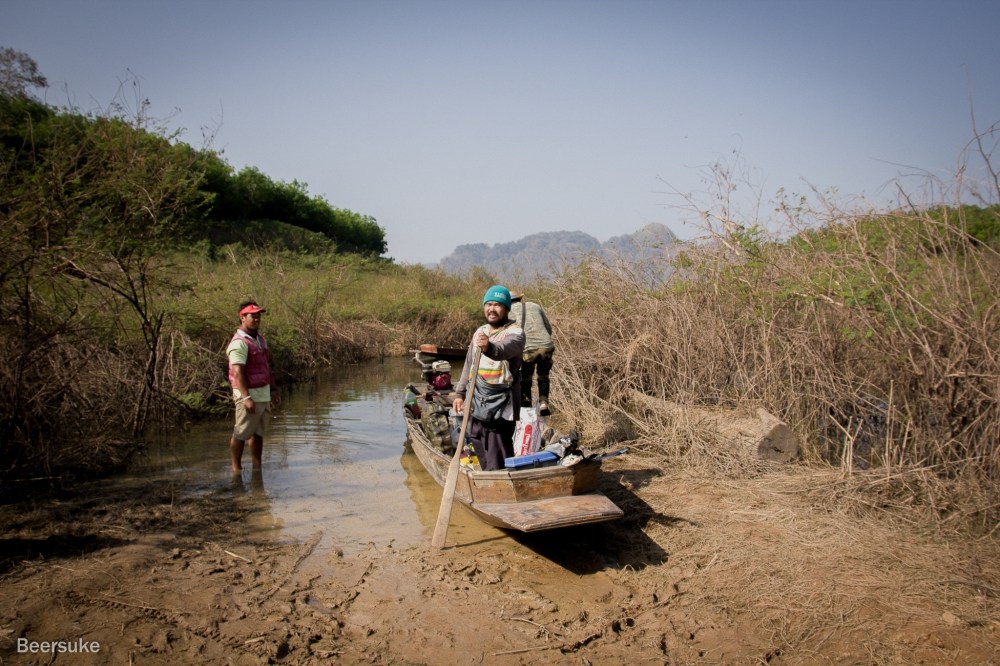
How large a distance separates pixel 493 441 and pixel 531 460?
606 mm

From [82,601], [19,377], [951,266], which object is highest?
[951,266]

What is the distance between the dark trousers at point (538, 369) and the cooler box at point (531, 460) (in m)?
1.69

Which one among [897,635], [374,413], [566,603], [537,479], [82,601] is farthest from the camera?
[374,413]

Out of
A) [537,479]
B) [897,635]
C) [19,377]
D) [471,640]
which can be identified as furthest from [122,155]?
[897,635]

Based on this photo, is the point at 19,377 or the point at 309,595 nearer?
the point at 309,595

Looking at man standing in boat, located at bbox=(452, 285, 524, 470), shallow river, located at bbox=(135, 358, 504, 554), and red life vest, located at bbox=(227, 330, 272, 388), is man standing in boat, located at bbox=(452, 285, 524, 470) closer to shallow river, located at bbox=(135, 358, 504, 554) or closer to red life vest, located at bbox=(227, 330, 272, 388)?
shallow river, located at bbox=(135, 358, 504, 554)

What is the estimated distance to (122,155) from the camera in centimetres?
666

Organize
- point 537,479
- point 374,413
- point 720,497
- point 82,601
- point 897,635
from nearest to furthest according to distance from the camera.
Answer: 1. point 897,635
2. point 82,601
3. point 537,479
4. point 720,497
5. point 374,413

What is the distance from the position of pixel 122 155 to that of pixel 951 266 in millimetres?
7822

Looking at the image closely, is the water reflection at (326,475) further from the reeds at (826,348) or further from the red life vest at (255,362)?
the reeds at (826,348)

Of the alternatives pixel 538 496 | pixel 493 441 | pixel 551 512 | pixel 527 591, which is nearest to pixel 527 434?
pixel 493 441

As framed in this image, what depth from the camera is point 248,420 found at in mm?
7367

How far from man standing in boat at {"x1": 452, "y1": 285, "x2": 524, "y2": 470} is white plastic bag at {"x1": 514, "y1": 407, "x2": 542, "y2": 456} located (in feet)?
0.27

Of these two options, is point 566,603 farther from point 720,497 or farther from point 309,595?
point 720,497
